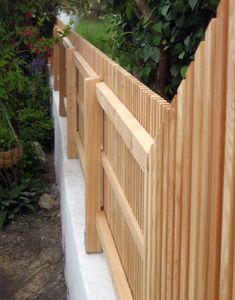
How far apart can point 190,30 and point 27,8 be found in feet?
11.4

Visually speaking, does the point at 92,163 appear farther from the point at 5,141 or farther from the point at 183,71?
the point at 5,141

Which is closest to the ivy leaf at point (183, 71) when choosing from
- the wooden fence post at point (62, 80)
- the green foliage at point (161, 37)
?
the green foliage at point (161, 37)

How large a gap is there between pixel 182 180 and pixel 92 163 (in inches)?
92.6

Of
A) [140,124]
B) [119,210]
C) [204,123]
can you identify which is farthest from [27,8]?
[204,123]

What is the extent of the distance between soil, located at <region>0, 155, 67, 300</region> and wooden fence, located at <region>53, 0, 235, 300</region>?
201cm

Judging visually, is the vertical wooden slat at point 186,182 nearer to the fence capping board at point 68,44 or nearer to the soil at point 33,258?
the soil at point 33,258

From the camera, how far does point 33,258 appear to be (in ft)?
19.1

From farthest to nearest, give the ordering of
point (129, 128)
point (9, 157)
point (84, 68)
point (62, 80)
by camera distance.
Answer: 1. point (62, 80)
2. point (9, 157)
3. point (84, 68)
4. point (129, 128)

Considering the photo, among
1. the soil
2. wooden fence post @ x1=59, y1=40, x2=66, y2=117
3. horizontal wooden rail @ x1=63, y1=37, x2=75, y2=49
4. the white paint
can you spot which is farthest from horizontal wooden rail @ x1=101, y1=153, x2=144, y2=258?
wooden fence post @ x1=59, y1=40, x2=66, y2=117

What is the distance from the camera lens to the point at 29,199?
23.1ft

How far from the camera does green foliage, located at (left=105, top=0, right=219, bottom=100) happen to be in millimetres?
3748

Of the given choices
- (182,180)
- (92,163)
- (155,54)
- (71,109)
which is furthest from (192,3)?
(71,109)

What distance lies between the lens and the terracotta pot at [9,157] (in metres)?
6.87

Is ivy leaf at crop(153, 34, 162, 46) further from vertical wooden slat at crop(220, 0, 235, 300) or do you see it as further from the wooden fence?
vertical wooden slat at crop(220, 0, 235, 300)
